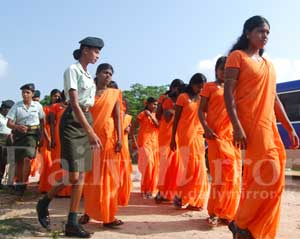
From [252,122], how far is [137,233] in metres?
1.88

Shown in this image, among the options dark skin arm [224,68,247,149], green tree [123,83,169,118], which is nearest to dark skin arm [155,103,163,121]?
dark skin arm [224,68,247,149]

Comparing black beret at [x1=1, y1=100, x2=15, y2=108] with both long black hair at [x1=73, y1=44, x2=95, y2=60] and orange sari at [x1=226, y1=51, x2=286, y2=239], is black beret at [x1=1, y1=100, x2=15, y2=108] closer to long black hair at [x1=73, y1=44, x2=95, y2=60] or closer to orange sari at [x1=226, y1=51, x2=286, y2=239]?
long black hair at [x1=73, y1=44, x2=95, y2=60]

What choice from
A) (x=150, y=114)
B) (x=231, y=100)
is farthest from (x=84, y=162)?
(x=150, y=114)

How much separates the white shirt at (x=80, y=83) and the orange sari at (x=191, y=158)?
2070 mm

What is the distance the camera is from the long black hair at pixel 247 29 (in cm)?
416

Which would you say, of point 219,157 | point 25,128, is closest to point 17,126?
point 25,128

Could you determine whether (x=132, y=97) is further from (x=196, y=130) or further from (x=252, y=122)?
(x=252, y=122)

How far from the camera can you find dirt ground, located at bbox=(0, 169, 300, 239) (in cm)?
484

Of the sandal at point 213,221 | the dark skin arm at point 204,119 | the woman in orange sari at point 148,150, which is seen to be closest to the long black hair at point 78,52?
the dark skin arm at point 204,119

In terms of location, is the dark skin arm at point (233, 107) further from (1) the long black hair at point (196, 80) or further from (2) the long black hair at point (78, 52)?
(1) the long black hair at point (196, 80)

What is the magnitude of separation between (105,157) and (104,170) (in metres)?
0.17

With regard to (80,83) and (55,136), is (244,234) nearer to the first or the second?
(80,83)

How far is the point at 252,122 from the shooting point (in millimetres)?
3994

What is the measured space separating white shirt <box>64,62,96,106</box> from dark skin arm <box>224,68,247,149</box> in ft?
5.02
